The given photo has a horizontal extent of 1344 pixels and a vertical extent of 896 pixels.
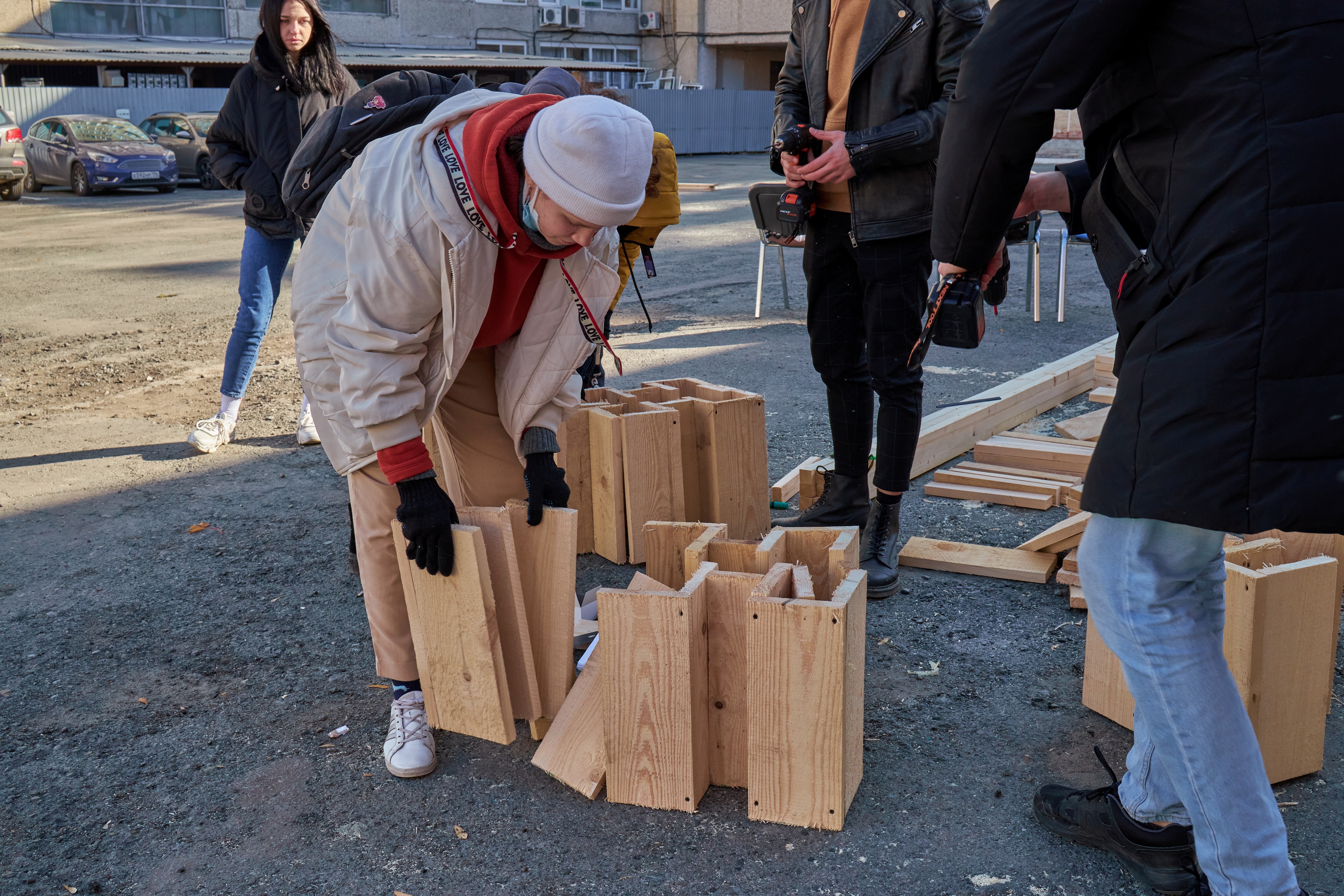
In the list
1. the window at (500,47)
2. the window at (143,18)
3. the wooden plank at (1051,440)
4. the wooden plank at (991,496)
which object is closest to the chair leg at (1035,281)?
the wooden plank at (1051,440)

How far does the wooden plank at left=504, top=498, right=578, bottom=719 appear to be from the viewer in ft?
9.68

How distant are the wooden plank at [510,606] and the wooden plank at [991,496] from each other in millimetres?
2472

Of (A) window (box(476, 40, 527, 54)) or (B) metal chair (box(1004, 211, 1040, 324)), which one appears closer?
(B) metal chair (box(1004, 211, 1040, 324))

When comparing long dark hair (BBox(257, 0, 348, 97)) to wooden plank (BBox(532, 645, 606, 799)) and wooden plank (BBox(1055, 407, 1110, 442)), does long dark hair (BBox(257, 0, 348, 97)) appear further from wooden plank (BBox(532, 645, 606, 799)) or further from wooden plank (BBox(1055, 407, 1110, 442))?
wooden plank (BBox(1055, 407, 1110, 442))

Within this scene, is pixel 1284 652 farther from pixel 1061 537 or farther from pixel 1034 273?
pixel 1034 273

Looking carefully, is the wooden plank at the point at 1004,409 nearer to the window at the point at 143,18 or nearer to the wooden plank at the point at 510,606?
the wooden plank at the point at 510,606

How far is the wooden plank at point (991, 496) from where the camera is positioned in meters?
4.66

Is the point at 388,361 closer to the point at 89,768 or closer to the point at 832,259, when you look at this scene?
the point at 89,768

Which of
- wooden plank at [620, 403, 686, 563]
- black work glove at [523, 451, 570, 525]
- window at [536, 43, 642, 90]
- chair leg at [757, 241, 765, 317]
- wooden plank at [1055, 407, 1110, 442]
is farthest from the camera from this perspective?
window at [536, 43, 642, 90]

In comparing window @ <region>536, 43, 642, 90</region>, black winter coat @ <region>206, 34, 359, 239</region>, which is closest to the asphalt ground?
black winter coat @ <region>206, 34, 359, 239</region>

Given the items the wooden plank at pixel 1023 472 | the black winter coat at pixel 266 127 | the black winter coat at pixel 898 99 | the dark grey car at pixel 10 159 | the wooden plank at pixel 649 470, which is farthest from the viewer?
the dark grey car at pixel 10 159

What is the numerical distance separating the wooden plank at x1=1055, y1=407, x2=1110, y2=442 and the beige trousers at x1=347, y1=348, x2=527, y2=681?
3092mm

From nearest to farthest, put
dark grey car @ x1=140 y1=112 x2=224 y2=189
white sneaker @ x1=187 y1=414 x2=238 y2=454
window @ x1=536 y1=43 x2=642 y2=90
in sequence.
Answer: white sneaker @ x1=187 y1=414 x2=238 y2=454 → dark grey car @ x1=140 y1=112 x2=224 y2=189 → window @ x1=536 y1=43 x2=642 y2=90

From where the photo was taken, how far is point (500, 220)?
2543 millimetres
